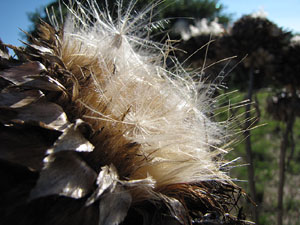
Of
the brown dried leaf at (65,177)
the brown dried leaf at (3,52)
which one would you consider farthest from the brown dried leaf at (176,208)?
the brown dried leaf at (3,52)

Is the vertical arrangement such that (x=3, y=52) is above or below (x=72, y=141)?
above

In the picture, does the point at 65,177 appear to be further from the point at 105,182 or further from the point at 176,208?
the point at 176,208

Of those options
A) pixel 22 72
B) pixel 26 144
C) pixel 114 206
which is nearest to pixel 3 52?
pixel 22 72

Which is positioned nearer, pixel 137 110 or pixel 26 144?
pixel 26 144

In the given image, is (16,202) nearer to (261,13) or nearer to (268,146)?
(261,13)

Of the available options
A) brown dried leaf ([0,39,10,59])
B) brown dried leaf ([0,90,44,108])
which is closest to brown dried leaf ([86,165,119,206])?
brown dried leaf ([0,90,44,108])

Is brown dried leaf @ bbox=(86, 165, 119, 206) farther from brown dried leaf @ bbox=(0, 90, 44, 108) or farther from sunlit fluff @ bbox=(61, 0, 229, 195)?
brown dried leaf @ bbox=(0, 90, 44, 108)

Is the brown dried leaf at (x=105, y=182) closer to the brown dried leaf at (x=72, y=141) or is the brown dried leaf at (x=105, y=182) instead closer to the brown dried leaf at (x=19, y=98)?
the brown dried leaf at (x=72, y=141)

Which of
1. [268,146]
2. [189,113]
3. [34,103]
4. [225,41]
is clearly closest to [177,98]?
[189,113]
